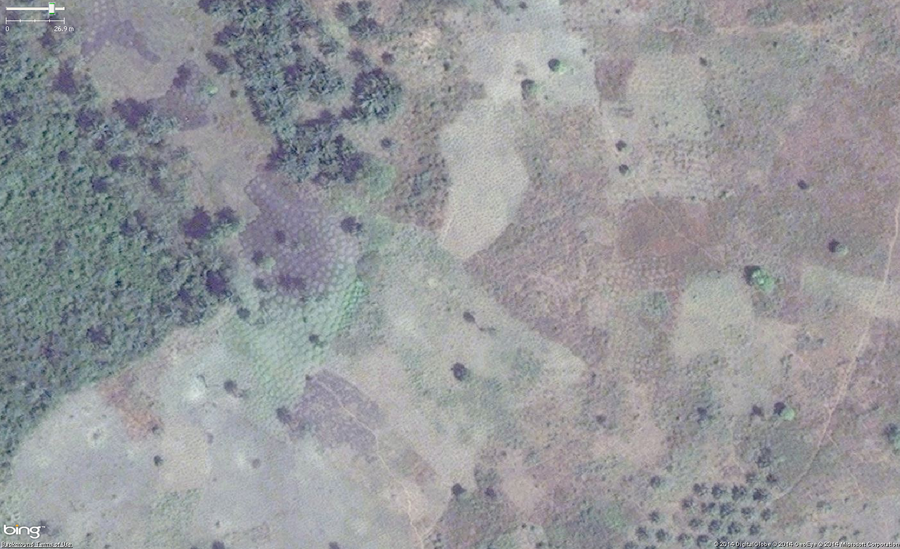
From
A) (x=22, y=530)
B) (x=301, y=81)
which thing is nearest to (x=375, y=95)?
(x=301, y=81)

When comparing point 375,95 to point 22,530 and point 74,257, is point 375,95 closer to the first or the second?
point 74,257

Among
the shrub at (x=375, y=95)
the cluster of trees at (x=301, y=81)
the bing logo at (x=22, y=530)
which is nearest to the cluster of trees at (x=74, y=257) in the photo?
the bing logo at (x=22, y=530)

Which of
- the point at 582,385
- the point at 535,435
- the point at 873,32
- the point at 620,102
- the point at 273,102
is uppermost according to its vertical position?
the point at 873,32

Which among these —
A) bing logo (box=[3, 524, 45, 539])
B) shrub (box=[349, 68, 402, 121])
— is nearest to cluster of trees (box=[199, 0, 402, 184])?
shrub (box=[349, 68, 402, 121])

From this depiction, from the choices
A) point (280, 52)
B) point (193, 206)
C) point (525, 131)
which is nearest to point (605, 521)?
point (525, 131)

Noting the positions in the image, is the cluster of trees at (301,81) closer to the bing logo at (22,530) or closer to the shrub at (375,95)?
the shrub at (375,95)

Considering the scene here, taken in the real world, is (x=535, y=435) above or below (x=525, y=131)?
below

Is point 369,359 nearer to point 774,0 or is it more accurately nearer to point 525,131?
point 525,131
